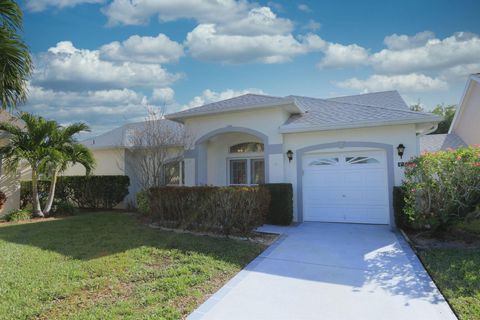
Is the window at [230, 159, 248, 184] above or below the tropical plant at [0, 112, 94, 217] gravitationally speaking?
below

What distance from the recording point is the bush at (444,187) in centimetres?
739

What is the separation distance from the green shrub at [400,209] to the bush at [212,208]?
4310mm

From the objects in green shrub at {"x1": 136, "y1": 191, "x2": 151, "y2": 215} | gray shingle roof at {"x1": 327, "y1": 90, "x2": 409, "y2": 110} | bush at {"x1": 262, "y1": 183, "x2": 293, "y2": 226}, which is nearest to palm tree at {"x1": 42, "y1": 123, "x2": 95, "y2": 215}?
green shrub at {"x1": 136, "y1": 191, "x2": 151, "y2": 215}

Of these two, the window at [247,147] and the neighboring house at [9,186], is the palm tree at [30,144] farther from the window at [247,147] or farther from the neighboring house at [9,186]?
the window at [247,147]

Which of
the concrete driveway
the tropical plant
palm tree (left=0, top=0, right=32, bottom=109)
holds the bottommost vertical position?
the concrete driveway

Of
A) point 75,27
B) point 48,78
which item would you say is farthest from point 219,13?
point 48,78

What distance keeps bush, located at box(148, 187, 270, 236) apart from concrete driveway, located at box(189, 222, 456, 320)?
49.9 inches

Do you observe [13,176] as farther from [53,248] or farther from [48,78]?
[53,248]

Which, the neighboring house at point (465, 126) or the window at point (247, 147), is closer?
the window at point (247, 147)

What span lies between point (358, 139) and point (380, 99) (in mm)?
6878

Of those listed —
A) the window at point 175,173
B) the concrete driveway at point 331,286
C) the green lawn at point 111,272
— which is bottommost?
the concrete driveway at point 331,286

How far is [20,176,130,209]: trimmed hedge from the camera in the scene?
14.9m

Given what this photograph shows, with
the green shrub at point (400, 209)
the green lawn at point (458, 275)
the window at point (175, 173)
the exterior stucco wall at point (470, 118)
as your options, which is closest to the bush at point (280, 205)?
the green shrub at point (400, 209)

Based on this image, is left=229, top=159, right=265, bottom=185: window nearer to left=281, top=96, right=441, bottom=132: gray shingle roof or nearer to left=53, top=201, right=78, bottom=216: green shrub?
left=281, top=96, right=441, bottom=132: gray shingle roof
